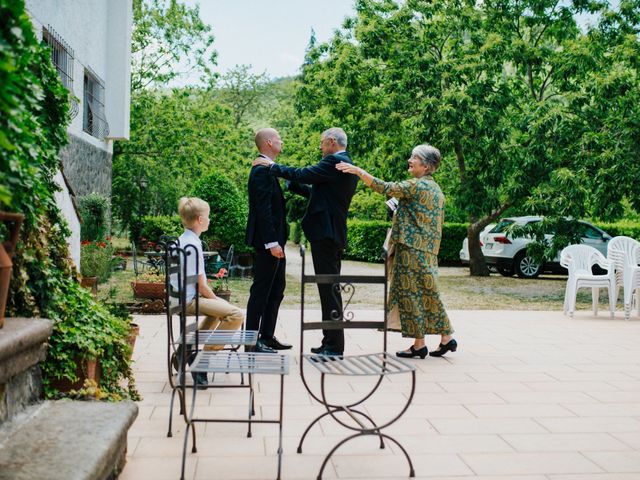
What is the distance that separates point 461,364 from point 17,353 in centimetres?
435

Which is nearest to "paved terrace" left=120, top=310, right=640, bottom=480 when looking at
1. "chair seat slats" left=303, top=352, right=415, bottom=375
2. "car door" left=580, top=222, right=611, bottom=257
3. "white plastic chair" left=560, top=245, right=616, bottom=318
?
"chair seat slats" left=303, top=352, right=415, bottom=375

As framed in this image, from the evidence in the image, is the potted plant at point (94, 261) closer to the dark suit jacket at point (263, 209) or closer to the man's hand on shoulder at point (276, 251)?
the dark suit jacket at point (263, 209)

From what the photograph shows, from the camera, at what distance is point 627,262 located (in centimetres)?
978

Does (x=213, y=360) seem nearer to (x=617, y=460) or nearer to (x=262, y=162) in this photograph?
(x=617, y=460)

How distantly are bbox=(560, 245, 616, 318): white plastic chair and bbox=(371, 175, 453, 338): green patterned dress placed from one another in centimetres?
394

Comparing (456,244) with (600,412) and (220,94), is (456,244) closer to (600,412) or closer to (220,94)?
(600,412)

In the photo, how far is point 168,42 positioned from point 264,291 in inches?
873

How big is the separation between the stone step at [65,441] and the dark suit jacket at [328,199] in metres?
2.95

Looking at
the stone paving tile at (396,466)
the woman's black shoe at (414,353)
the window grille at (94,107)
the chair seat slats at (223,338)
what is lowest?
the stone paving tile at (396,466)

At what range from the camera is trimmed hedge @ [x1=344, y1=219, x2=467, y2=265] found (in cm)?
2250

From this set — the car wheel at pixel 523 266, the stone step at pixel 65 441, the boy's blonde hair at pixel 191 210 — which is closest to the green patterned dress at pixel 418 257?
the boy's blonde hair at pixel 191 210

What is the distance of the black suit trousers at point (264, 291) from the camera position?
240 inches

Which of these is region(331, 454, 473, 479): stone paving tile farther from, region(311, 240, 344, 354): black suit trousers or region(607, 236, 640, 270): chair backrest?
region(607, 236, 640, 270): chair backrest

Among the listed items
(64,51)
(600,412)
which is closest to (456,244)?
(64,51)
